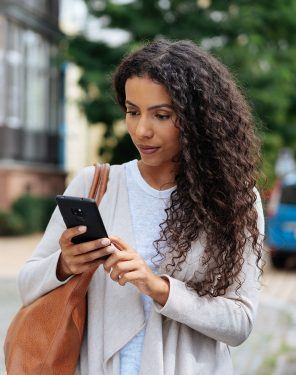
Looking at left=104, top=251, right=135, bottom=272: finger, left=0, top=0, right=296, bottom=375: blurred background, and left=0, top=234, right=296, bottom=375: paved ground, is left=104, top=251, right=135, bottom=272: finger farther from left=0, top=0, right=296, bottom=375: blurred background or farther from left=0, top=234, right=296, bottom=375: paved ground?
left=0, top=0, right=296, bottom=375: blurred background

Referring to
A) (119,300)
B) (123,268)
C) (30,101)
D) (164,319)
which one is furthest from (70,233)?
(30,101)

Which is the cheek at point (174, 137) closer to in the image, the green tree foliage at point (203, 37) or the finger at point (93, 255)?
the finger at point (93, 255)

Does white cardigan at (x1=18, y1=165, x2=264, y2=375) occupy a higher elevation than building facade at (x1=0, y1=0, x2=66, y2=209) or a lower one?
lower

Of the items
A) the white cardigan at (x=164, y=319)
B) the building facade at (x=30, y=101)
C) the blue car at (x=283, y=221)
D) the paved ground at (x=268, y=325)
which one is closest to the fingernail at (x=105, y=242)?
the white cardigan at (x=164, y=319)

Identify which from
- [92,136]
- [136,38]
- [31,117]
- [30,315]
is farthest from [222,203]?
[92,136]

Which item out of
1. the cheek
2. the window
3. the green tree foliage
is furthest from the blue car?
the cheek

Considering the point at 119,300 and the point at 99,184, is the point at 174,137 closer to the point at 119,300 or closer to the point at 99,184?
the point at 99,184

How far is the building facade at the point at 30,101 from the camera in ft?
81.5

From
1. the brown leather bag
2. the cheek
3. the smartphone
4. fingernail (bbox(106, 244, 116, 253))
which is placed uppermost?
the cheek

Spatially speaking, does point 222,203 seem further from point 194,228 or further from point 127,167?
point 127,167

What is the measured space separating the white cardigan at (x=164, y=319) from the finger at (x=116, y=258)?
0.57ft

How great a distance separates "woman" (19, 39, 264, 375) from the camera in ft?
8.25

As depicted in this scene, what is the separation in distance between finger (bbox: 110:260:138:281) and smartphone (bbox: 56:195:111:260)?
0.05m

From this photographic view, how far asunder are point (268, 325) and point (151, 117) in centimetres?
743
